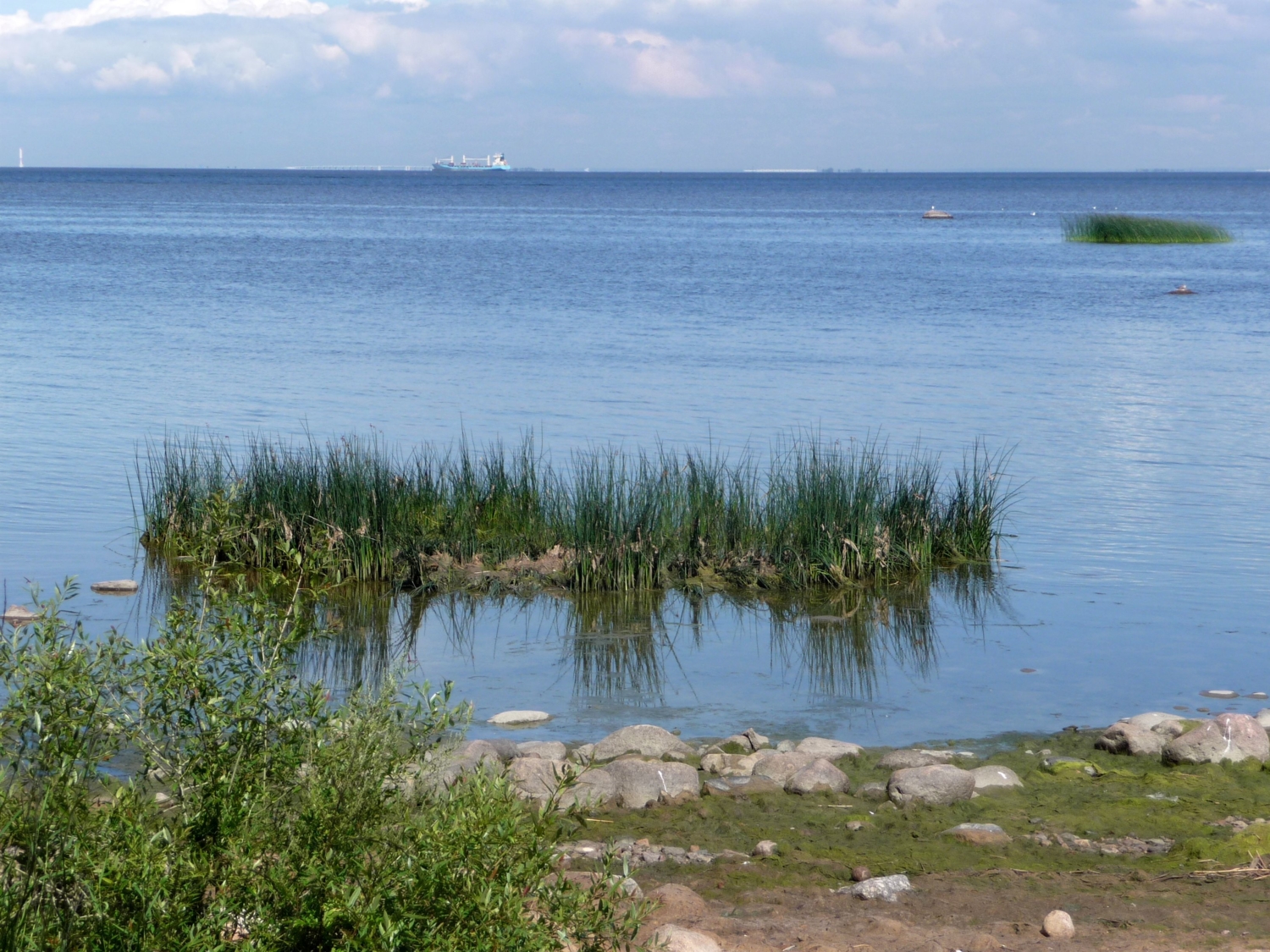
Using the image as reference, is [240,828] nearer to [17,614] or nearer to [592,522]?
[17,614]

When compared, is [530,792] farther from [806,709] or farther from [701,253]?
[701,253]

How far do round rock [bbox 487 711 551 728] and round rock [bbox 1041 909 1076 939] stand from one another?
3.70 meters

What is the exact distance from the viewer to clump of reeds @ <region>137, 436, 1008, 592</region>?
11.1 m

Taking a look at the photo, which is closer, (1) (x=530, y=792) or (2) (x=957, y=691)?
(1) (x=530, y=792)

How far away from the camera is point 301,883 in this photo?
140 inches

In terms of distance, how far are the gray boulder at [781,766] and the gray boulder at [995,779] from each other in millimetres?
804

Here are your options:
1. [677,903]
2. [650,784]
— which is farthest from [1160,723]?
[677,903]

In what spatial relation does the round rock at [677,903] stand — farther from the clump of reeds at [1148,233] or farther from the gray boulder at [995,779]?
the clump of reeds at [1148,233]

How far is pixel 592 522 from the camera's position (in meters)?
11.2

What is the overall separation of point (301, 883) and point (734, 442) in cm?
1320

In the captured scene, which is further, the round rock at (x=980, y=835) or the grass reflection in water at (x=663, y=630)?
the grass reflection in water at (x=663, y=630)

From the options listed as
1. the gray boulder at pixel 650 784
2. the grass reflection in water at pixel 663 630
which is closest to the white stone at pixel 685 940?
the gray boulder at pixel 650 784

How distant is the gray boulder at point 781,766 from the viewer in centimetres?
700

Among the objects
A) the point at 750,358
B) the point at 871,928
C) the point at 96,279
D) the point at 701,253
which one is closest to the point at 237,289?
the point at 96,279
